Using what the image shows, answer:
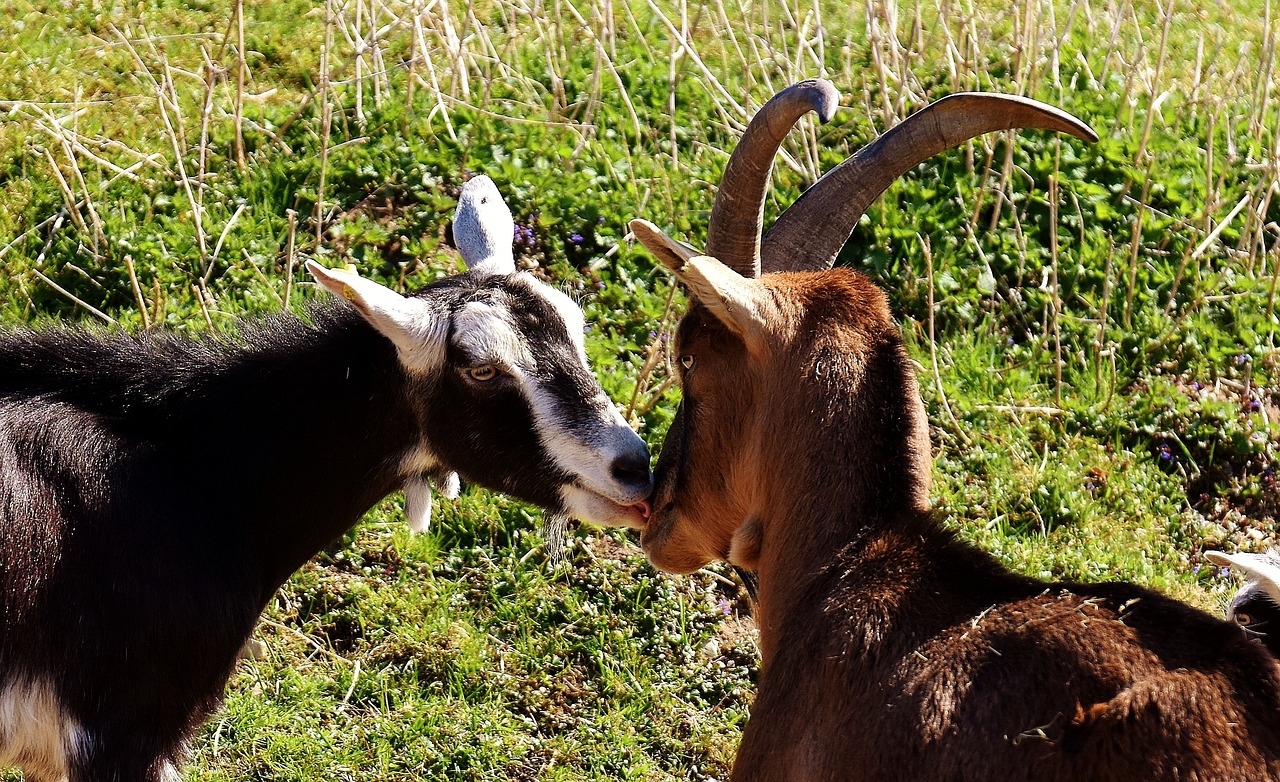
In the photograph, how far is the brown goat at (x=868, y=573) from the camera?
2.91 meters

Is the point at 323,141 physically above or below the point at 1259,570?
below

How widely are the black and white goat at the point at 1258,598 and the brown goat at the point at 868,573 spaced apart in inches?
7.2

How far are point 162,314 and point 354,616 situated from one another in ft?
5.73

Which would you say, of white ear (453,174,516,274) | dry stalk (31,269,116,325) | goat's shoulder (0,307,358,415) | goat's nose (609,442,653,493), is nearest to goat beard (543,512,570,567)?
goat's nose (609,442,653,493)

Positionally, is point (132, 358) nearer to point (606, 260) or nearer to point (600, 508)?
point (600, 508)

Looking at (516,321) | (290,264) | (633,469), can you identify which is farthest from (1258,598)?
(290,264)

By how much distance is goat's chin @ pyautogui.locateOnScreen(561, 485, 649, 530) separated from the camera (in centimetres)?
424

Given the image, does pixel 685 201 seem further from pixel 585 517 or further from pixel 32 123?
pixel 32 123

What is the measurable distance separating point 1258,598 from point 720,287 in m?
1.57

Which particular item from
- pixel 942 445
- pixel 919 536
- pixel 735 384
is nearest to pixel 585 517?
pixel 735 384

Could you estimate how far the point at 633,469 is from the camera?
13.6 ft

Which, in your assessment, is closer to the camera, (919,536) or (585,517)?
(919,536)

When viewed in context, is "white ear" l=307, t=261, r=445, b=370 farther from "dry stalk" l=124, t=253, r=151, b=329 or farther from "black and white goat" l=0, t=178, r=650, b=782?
"dry stalk" l=124, t=253, r=151, b=329

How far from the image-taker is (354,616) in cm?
525
